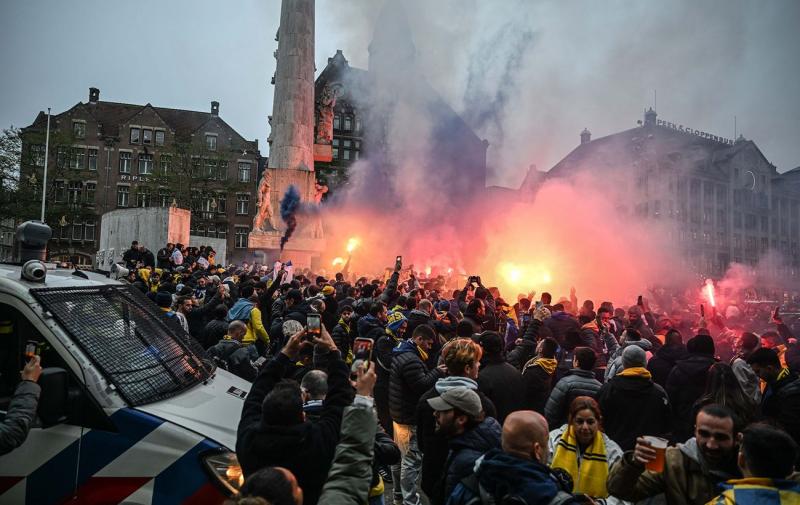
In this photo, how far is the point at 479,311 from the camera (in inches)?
279

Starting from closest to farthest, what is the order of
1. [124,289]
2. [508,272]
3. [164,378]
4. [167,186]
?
[164,378]
[124,289]
[508,272]
[167,186]

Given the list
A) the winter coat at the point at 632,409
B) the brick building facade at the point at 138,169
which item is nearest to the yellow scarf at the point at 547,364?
the winter coat at the point at 632,409

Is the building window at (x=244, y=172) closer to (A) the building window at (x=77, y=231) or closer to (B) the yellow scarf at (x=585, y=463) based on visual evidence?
(A) the building window at (x=77, y=231)

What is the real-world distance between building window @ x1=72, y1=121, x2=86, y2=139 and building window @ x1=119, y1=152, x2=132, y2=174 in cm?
304

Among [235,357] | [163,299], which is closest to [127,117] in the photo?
[163,299]

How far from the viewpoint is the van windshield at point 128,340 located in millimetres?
3045

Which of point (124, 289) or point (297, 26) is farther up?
point (297, 26)

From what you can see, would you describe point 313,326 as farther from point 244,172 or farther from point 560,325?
point 244,172

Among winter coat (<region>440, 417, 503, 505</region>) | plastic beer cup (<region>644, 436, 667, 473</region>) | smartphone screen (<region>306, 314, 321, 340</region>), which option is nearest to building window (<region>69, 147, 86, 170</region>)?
smartphone screen (<region>306, 314, 321, 340</region>)

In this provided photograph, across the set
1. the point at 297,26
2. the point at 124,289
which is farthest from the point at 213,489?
the point at 297,26

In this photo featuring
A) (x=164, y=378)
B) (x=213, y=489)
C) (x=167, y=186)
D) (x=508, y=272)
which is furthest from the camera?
(x=167, y=186)

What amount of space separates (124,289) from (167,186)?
38.6 metres

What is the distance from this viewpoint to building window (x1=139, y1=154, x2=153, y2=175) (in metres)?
42.3

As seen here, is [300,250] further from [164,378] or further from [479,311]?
[164,378]
